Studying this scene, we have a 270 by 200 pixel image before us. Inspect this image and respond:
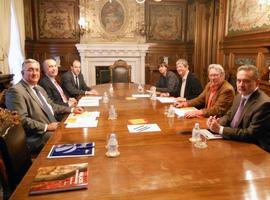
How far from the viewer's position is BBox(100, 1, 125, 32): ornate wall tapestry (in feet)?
21.3

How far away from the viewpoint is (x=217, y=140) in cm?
174

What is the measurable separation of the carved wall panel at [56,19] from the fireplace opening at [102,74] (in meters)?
1.04

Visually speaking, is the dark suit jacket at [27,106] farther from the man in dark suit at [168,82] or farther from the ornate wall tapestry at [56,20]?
the ornate wall tapestry at [56,20]

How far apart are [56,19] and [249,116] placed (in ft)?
18.8

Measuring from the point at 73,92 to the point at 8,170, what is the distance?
8.70 ft

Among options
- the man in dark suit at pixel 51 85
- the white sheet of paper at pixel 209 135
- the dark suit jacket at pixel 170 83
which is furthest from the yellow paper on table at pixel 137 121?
the dark suit jacket at pixel 170 83

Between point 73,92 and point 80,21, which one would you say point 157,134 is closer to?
point 73,92

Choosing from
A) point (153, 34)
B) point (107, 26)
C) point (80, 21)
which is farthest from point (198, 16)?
point (80, 21)

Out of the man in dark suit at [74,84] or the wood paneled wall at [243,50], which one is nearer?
the wood paneled wall at [243,50]

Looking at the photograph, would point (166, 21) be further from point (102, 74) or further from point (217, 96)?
point (217, 96)

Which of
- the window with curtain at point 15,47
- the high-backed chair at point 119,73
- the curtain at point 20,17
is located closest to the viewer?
the window with curtain at point 15,47

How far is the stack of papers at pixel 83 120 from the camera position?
83.1 inches

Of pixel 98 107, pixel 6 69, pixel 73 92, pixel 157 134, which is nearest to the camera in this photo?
pixel 157 134

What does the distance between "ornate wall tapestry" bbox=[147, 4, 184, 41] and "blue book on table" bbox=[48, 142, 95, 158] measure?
5.55 m
